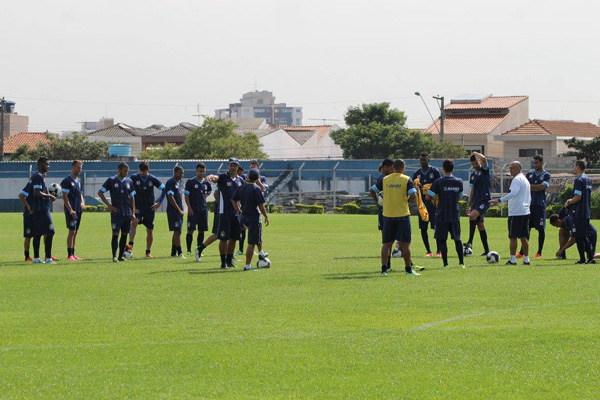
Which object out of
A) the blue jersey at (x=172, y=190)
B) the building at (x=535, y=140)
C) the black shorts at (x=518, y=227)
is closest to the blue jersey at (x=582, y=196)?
the black shorts at (x=518, y=227)

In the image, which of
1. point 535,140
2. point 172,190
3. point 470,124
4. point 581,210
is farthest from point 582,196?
point 470,124

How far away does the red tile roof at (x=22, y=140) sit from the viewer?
109062 millimetres

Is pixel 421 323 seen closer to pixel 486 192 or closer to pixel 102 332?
pixel 102 332

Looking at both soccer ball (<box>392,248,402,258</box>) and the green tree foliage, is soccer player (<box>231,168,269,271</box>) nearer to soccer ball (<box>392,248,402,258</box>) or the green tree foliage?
soccer ball (<box>392,248,402,258</box>)

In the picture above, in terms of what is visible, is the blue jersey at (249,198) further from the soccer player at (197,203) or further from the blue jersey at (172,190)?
the blue jersey at (172,190)

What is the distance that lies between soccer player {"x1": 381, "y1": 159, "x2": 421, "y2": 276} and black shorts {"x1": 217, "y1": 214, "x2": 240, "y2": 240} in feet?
→ 9.71

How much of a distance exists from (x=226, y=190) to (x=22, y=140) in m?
101

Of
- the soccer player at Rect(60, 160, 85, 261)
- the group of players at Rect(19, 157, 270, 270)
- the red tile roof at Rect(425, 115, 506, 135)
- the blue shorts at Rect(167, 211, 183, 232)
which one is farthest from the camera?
the red tile roof at Rect(425, 115, 506, 135)

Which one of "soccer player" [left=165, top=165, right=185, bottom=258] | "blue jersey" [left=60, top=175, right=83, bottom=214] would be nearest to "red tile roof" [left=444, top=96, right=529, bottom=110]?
"soccer player" [left=165, top=165, right=185, bottom=258]

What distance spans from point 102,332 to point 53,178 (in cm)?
4980

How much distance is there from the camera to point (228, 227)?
58.1 ft

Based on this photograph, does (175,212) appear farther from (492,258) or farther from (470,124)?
(470,124)

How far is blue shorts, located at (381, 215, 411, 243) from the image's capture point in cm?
1614

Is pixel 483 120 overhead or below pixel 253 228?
overhead
